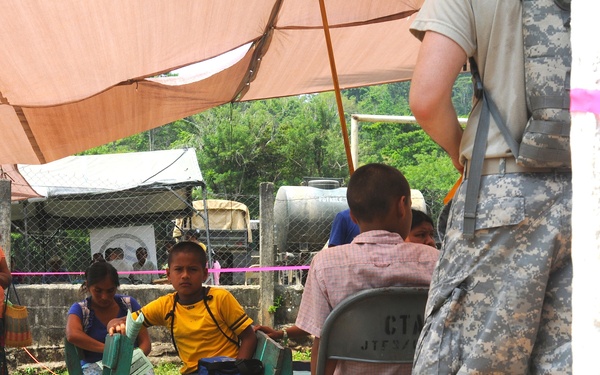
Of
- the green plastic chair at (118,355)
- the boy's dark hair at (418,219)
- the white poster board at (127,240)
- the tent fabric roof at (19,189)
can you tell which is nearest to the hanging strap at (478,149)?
the green plastic chair at (118,355)

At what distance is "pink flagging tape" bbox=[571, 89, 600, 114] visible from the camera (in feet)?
3.79

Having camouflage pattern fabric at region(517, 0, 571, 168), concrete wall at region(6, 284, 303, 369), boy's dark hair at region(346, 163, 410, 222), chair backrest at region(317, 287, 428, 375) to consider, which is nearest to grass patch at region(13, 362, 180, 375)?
concrete wall at region(6, 284, 303, 369)

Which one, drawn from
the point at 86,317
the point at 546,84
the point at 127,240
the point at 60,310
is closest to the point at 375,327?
the point at 546,84

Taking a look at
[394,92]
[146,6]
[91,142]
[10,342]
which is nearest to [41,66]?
[146,6]

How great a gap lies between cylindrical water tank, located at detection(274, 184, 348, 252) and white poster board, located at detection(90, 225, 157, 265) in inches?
85.3

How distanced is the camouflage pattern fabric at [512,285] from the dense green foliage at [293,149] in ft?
89.3

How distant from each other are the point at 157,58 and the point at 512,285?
342 centimetres

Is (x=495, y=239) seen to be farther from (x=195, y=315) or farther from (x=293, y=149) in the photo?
(x=293, y=149)

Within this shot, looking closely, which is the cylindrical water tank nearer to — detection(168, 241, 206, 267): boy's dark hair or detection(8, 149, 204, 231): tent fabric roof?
detection(8, 149, 204, 231): tent fabric roof

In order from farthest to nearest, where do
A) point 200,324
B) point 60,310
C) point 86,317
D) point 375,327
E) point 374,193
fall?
point 60,310
point 86,317
point 200,324
point 374,193
point 375,327

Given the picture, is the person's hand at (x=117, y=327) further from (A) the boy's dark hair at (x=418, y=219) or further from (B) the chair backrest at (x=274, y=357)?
(A) the boy's dark hair at (x=418, y=219)

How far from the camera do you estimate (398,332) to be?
2516 millimetres

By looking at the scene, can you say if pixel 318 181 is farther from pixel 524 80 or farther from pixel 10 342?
pixel 524 80

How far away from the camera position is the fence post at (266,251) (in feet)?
27.3
